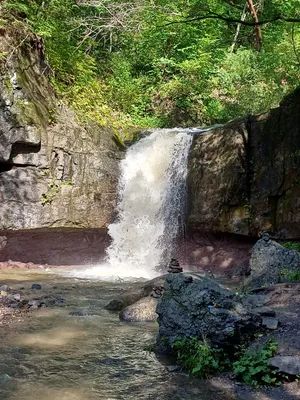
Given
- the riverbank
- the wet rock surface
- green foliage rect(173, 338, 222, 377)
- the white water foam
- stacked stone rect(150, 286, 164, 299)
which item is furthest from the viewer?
the white water foam

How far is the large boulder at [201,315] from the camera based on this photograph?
4777mm

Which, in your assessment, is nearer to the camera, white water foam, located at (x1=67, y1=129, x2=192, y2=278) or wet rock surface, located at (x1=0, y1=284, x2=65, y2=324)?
wet rock surface, located at (x1=0, y1=284, x2=65, y2=324)

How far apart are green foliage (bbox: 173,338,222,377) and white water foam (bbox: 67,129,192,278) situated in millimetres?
7366

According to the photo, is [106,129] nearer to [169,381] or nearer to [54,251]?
[54,251]

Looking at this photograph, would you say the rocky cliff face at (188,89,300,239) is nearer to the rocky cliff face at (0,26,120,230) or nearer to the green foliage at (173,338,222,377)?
the rocky cliff face at (0,26,120,230)

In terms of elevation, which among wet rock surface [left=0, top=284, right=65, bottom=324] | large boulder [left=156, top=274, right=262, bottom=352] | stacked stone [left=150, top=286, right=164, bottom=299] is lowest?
wet rock surface [left=0, top=284, right=65, bottom=324]

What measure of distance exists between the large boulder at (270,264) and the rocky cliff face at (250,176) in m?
3.22

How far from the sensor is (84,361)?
16.6ft

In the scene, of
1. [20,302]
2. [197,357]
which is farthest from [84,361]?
[20,302]

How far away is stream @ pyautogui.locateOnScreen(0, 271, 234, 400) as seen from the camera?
4242 millimetres

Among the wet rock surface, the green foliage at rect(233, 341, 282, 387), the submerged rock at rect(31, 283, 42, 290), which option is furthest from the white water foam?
the green foliage at rect(233, 341, 282, 387)

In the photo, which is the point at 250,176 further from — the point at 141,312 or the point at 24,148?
the point at 141,312

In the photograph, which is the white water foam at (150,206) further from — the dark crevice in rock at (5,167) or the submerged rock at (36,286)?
the dark crevice in rock at (5,167)

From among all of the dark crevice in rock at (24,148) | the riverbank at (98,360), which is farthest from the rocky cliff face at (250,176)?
the riverbank at (98,360)
